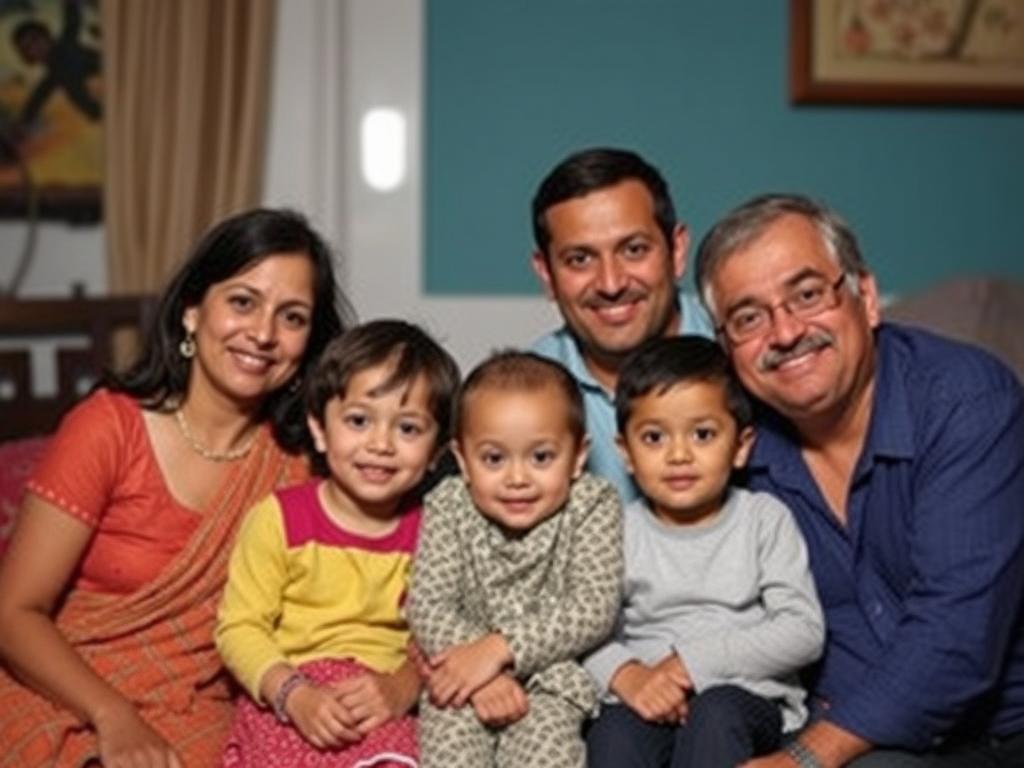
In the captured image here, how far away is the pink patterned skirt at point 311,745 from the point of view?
183 centimetres

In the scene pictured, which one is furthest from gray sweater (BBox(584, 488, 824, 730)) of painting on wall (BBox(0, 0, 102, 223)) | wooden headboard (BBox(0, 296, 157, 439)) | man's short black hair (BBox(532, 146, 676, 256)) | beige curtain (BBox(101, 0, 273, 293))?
painting on wall (BBox(0, 0, 102, 223))

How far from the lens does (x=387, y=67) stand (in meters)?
3.49

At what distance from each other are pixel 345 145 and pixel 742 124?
1.02 metres

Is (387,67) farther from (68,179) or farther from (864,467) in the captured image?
(864,467)

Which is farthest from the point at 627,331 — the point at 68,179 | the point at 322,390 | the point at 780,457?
the point at 68,179

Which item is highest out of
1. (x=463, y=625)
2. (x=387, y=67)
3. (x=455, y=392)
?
(x=387, y=67)

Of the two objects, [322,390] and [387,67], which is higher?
[387,67]

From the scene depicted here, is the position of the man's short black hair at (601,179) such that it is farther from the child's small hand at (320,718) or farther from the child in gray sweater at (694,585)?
the child's small hand at (320,718)

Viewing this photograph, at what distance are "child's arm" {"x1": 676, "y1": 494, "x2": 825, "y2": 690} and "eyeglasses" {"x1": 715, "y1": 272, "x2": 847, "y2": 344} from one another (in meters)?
0.29

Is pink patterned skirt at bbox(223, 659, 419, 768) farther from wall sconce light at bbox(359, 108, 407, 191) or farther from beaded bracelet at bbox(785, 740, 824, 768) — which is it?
wall sconce light at bbox(359, 108, 407, 191)

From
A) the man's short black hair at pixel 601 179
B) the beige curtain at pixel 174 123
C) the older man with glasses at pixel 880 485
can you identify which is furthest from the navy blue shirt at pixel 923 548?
the beige curtain at pixel 174 123

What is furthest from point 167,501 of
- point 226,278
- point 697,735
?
point 697,735

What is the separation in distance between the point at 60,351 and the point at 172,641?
1431 mm

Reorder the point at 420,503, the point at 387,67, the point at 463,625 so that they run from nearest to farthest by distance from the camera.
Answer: the point at 463,625
the point at 420,503
the point at 387,67
